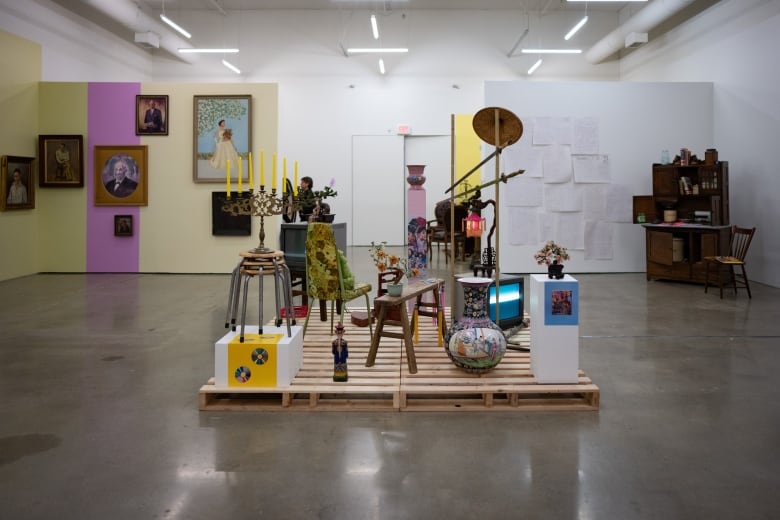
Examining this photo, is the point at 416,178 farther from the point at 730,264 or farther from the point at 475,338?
the point at 730,264

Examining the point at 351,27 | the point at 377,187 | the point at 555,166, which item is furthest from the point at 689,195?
the point at 351,27

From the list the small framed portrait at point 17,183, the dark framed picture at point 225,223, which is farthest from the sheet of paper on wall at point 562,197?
the small framed portrait at point 17,183

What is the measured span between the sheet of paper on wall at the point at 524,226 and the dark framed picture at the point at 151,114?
220 inches

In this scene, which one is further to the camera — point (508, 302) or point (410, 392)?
point (508, 302)

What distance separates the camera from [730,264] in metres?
8.05

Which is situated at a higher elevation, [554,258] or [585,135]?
[585,135]

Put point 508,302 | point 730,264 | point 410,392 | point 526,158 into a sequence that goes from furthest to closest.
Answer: point 526,158, point 730,264, point 508,302, point 410,392

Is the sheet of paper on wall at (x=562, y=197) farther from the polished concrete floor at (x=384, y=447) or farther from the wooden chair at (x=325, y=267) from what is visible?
the wooden chair at (x=325, y=267)

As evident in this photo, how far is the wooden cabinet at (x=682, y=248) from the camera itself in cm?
868

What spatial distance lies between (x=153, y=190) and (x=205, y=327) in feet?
16.2

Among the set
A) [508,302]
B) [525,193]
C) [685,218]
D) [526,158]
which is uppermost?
[526,158]

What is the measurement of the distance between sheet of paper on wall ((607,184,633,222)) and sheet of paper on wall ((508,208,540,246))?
3.82ft

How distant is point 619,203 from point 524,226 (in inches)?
60.2

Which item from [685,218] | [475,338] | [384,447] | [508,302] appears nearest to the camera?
[384,447]
